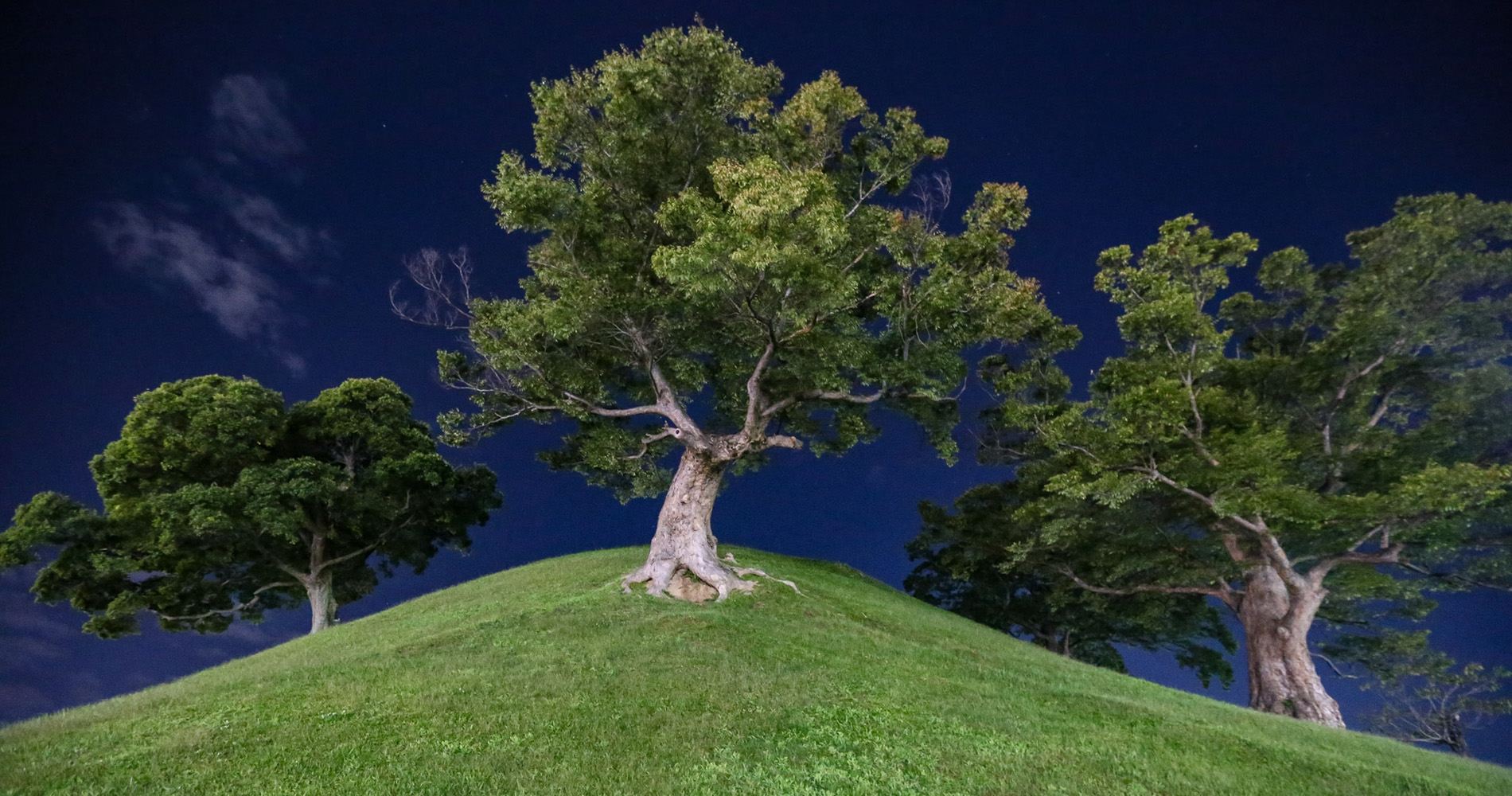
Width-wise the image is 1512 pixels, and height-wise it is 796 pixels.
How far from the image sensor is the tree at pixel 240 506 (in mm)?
23953

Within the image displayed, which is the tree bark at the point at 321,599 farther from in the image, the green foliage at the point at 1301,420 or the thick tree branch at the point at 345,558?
the green foliage at the point at 1301,420

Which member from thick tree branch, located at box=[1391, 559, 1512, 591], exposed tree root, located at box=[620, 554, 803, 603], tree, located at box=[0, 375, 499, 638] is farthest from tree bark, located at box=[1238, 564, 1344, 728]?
tree, located at box=[0, 375, 499, 638]

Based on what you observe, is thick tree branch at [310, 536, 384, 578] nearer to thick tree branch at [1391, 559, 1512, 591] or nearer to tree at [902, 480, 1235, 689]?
tree at [902, 480, 1235, 689]

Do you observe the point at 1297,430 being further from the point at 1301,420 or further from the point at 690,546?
the point at 690,546

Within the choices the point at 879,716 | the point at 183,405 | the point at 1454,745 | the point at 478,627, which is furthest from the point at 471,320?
the point at 1454,745

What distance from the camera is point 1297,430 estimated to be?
23406mm

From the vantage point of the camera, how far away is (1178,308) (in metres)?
19.8

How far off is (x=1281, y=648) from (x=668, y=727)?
23.5m

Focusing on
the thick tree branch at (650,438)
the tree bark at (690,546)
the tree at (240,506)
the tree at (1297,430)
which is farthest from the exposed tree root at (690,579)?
the tree at (240,506)

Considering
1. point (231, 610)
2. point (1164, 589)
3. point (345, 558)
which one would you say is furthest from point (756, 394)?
point (231, 610)

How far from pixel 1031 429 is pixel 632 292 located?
16.7m

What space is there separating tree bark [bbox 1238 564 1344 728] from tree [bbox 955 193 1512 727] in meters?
0.06

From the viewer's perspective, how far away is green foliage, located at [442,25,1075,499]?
17.7 m

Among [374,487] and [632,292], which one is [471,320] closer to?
[632,292]
